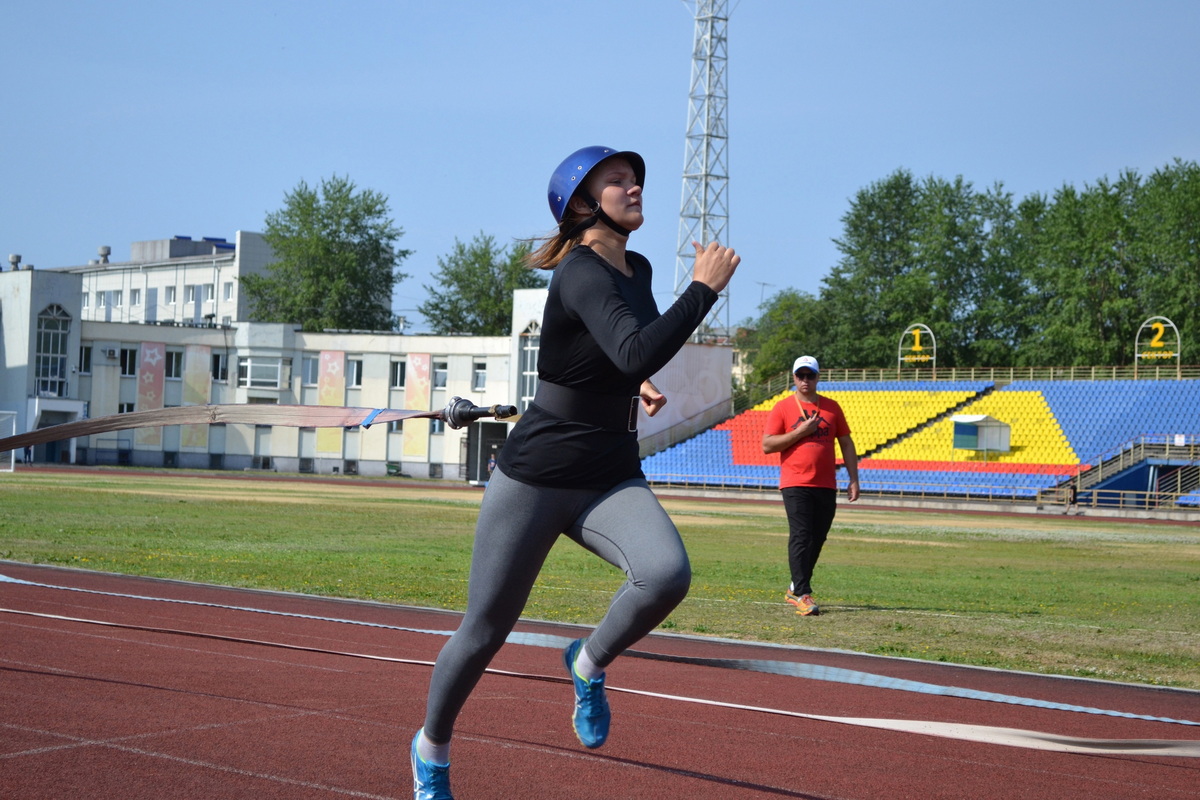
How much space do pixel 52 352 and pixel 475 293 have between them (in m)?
38.0

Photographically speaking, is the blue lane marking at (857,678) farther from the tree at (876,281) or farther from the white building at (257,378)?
the tree at (876,281)

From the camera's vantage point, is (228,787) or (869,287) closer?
(228,787)

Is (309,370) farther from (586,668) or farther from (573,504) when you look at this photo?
(573,504)

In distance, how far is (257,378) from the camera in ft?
270

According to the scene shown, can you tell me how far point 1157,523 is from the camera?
41.6 m

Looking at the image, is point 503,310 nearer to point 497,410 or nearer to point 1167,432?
point 1167,432

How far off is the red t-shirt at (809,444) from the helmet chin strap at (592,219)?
7323mm

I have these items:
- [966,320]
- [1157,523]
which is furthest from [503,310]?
[1157,523]

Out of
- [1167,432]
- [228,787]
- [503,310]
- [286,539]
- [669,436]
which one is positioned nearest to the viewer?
[228,787]

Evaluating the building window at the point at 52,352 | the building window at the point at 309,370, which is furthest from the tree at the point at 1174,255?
the building window at the point at 52,352

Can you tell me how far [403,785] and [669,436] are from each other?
65465 millimetres

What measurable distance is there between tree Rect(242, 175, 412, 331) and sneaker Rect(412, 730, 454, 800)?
9553 centimetres

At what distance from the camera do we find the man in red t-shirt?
11773 millimetres

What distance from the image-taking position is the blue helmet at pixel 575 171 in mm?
4504
